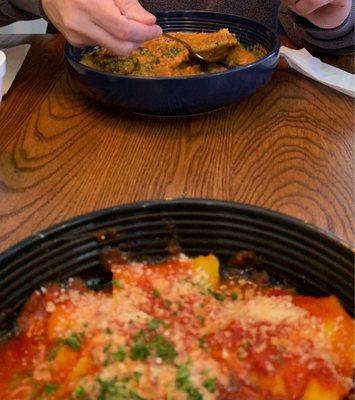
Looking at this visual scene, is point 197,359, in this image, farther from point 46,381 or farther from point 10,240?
point 10,240

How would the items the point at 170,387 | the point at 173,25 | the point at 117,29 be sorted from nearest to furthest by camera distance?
the point at 170,387
the point at 117,29
the point at 173,25

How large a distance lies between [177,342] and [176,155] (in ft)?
1.68

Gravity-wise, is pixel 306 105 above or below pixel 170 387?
below

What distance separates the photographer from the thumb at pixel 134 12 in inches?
43.6

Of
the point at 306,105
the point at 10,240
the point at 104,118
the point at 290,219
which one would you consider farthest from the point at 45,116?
the point at 290,219

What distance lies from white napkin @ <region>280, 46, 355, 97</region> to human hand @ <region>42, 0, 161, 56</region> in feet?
1.36

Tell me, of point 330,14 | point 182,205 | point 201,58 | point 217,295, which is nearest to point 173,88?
point 201,58

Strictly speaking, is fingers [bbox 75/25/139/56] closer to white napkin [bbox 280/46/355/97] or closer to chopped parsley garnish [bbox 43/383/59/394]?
white napkin [bbox 280/46/355/97]

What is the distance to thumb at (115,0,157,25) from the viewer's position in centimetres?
111

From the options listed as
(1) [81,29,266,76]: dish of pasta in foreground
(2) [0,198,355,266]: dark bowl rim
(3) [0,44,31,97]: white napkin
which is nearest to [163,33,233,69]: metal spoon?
(1) [81,29,266,76]: dish of pasta in foreground

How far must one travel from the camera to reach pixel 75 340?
2.09 ft

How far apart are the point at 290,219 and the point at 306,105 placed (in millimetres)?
594

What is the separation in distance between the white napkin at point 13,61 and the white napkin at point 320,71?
2.22 feet

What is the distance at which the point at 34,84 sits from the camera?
1.36 meters
